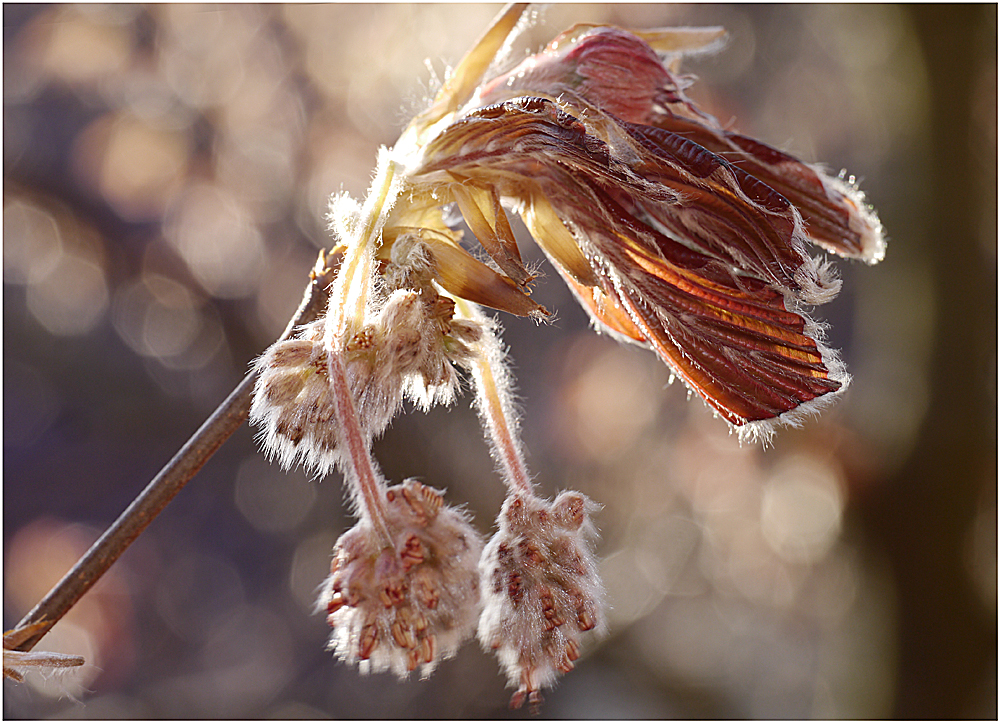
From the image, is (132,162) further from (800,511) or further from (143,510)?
(800,511)

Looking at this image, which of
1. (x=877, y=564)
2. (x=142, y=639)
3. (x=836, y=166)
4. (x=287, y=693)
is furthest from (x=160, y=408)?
(x=836, y=166)

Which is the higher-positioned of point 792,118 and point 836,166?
point 792,118

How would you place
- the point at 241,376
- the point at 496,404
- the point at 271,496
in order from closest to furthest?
the point at 496,404 < the point at 241,376 < the point at 271,496

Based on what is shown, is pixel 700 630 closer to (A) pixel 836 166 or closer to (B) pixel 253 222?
(A) pixel 836 166

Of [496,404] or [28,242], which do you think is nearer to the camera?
[496,404]

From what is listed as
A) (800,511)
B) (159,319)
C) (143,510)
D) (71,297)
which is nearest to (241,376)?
(159,319)
